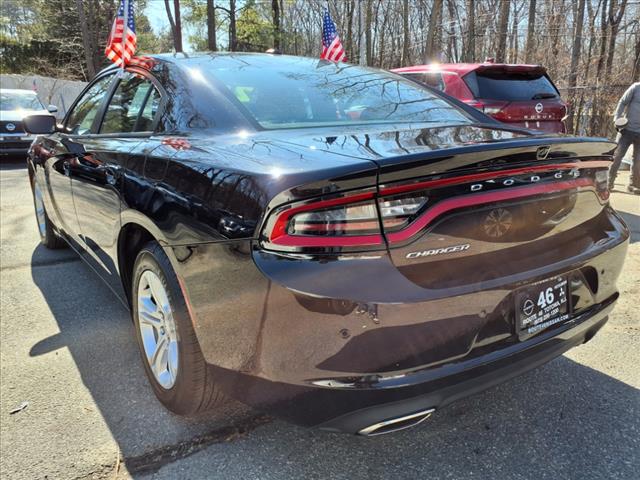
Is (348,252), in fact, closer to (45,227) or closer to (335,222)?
(335,222)

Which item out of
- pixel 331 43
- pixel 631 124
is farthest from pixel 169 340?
pixel 331 43

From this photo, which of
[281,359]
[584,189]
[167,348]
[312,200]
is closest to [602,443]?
[584,189]

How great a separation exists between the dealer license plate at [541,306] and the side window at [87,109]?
9.25 ft

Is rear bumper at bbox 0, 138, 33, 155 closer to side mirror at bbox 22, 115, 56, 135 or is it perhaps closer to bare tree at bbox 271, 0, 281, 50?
side mirror at bbox 22, 115, 56, 135

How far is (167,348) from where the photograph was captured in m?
2.15

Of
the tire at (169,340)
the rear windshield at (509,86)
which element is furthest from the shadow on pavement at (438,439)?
the rear windshield at (509,86)

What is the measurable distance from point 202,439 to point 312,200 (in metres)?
1.24

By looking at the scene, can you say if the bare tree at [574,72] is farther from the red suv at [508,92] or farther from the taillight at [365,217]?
the taillight at [365,217]

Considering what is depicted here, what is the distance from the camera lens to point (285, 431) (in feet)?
7.03

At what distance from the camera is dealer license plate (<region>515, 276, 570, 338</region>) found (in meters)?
1.73

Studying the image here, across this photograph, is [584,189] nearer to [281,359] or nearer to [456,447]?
[456,447]

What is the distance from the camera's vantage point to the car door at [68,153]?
3.25 m

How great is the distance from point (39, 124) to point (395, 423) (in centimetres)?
352

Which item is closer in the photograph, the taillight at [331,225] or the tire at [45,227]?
the taillight at [331,225]
